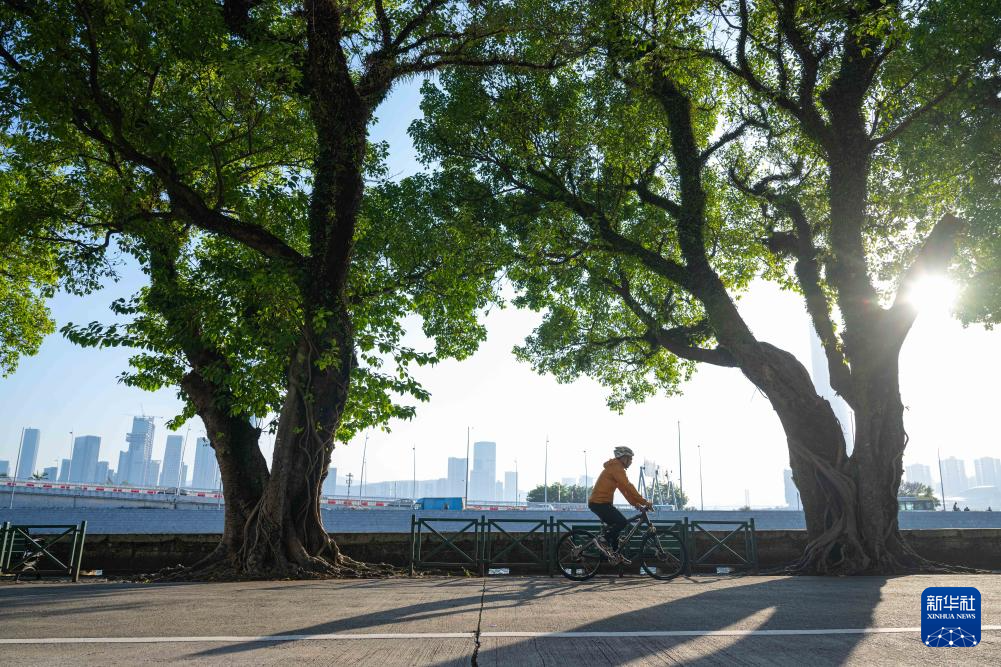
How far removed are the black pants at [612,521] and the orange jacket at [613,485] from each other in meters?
0.11

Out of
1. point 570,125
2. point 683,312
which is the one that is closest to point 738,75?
point 570,125

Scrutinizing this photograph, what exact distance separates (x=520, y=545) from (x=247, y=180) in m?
10.4

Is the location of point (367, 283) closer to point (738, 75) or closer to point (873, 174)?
point (738, 75)

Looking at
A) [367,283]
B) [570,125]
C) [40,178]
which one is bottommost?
[367,283]

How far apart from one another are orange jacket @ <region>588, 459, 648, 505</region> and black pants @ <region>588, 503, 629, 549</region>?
4.3 inches

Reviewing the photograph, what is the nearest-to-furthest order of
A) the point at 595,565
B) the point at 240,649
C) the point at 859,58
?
the point at 240,649, the point at 595,565, the point at 859,58

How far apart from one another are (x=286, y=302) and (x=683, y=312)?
36.4 feet

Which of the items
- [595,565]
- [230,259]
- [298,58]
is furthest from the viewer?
[230,259]

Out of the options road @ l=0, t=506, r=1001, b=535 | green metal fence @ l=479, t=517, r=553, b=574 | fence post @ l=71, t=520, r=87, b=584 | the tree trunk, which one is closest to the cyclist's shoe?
green metal fence @ l=479, t=517, r=553, b=574

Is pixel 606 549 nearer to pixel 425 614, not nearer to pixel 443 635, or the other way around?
pixel 425 614

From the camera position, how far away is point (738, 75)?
13641 millimetres

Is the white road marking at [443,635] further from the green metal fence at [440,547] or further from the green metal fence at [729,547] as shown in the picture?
the green metal fence at [729,547]

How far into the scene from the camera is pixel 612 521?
10.3 m

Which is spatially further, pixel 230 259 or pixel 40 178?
pixel 40 178
